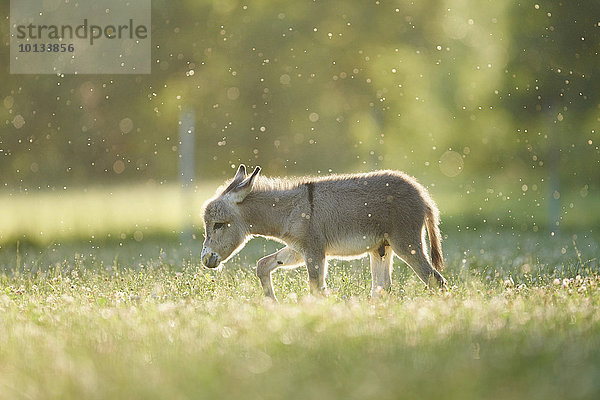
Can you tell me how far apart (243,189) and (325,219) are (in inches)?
37.9

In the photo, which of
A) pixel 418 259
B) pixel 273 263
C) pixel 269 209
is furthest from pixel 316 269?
pixel 418 259

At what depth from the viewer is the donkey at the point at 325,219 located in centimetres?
866

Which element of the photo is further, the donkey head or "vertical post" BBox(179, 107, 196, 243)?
"vertical post" BBox(179, 107, 196, 243)

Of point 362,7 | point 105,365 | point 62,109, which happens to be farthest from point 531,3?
point 105,365

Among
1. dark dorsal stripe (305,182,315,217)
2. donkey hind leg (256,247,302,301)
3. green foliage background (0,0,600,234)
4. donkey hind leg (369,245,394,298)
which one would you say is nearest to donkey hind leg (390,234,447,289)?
donkey hind leg (369,245,394,298)

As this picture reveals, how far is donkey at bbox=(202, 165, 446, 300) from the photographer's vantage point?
8.66 metres

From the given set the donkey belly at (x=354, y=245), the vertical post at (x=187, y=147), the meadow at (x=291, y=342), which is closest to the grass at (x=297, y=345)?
the meadow at (x=291, y=342)

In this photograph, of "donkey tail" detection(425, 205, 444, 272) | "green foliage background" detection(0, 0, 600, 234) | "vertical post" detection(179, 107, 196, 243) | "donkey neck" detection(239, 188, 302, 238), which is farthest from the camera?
"vertical post" detection(179, 107, 196, 243)

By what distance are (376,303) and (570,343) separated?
7.34 ft

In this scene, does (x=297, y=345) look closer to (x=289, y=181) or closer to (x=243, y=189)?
(x=243, y=189)

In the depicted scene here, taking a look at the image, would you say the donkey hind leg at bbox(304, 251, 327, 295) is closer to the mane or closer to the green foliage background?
the mane

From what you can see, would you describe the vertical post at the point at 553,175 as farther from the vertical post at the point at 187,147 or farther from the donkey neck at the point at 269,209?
the donkey neck at the point at 269,209

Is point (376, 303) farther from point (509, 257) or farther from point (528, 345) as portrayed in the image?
point (509, 257)

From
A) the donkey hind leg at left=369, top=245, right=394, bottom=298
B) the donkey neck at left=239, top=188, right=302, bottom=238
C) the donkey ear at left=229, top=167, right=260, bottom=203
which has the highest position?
the donkey ear at left=229, top=167, right=260, bottom=203
